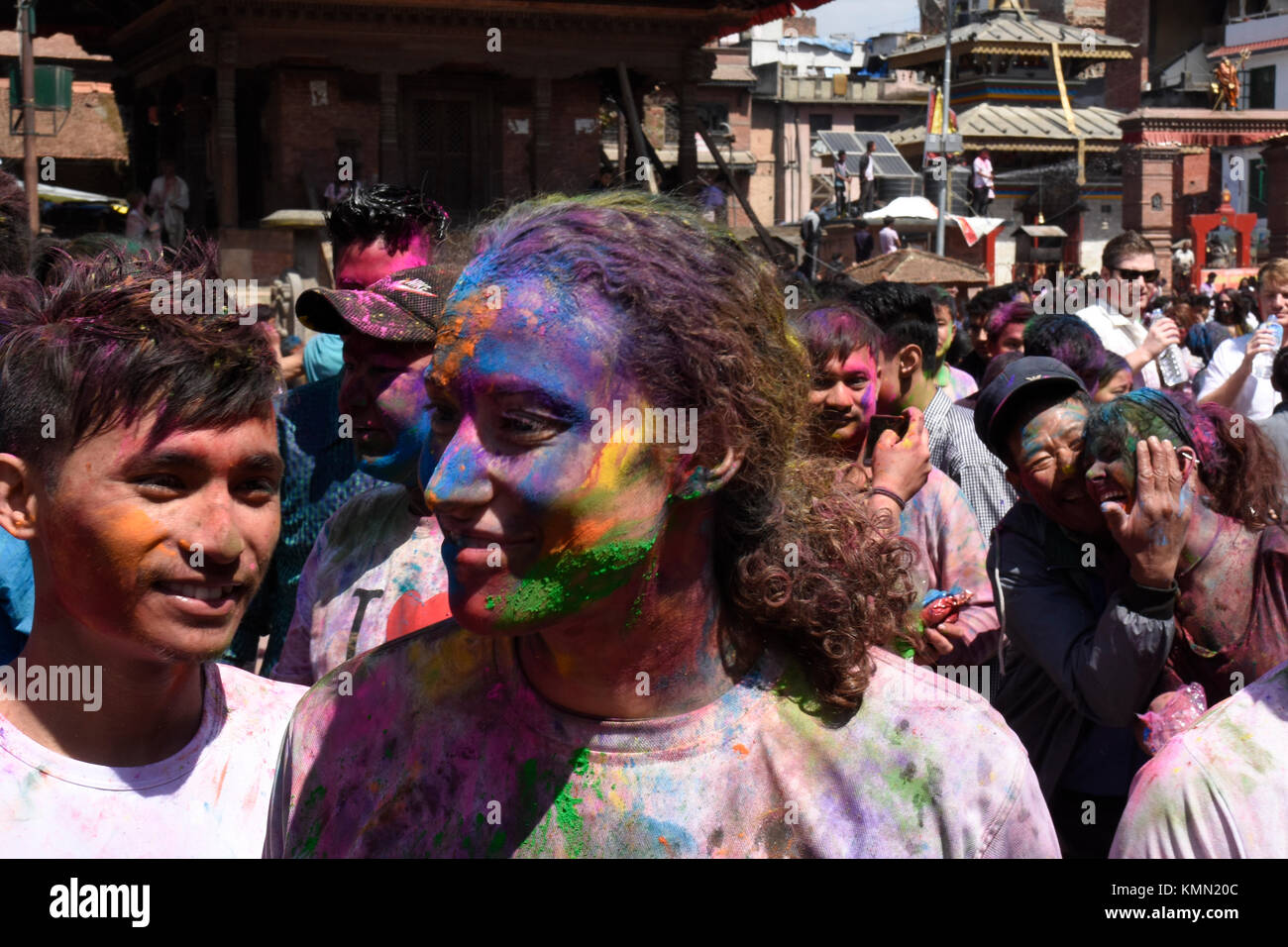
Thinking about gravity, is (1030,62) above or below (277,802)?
above

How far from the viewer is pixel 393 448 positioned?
11.1 feet

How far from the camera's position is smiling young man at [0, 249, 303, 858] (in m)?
2.38

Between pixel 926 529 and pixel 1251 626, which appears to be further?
pixel 926 529

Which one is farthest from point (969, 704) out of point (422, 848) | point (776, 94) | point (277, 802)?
point (776, 94)

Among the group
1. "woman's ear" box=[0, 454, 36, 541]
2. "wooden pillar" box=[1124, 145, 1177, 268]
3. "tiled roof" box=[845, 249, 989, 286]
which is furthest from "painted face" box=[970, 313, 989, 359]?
"wooden pillar" box=[1124, 145, 1177, 268]

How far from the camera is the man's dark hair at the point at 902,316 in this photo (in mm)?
5195

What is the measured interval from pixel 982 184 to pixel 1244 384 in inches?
1276

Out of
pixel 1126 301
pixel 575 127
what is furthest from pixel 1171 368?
pixel 575 127

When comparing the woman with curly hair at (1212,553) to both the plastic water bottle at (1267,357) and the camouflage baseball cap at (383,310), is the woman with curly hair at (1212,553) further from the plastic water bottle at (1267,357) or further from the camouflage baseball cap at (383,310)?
the plastic water bottle at (1267,357)

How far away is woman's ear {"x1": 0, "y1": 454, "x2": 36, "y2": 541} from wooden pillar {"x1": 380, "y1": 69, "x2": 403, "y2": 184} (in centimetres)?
1801

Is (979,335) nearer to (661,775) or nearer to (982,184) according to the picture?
(661,775)

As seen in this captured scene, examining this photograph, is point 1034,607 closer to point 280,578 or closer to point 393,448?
point 393,448

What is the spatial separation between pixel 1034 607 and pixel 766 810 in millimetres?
1705

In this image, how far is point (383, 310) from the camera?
335 cm
